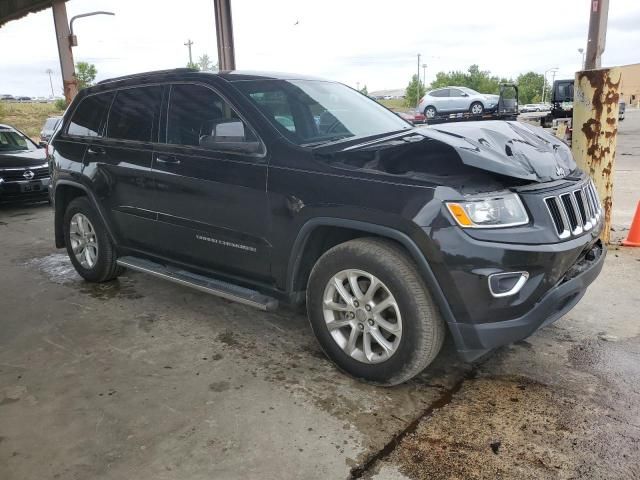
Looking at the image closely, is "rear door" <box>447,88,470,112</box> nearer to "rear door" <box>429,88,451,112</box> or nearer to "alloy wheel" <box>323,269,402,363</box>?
"rear door" <box>429,88,451,112</box>

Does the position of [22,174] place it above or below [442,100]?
below

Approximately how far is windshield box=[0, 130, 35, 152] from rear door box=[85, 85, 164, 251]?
6.55 metres

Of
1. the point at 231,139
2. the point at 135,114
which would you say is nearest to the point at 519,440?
the point at 231,139

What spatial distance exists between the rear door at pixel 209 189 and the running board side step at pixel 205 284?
3.6 inches

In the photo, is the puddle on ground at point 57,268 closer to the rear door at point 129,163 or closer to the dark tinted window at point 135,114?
the rear door at point 129,163

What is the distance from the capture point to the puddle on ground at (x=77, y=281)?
4713mm

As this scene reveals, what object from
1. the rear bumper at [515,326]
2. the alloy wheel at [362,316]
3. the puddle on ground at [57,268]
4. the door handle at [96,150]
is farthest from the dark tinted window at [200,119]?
the puddle on ground at [57,268]

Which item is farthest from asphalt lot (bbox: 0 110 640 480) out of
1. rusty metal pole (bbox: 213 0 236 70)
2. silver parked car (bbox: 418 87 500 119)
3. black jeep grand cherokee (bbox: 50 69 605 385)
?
silver parked car (bbox: 418 87 500 119)

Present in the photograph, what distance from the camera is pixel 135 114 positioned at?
13.8 ft

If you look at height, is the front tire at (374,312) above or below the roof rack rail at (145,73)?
below

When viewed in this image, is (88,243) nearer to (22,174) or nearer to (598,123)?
(598,123)

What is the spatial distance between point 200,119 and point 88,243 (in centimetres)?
191

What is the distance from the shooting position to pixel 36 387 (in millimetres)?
3127

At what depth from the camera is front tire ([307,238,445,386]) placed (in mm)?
2723
